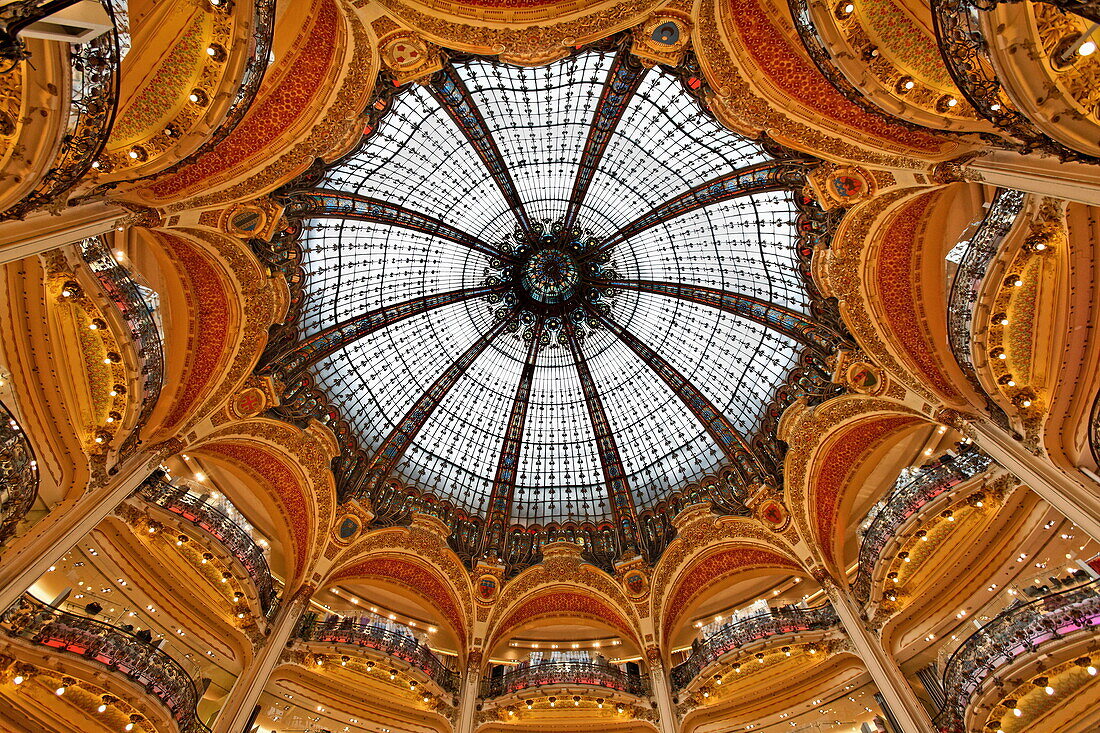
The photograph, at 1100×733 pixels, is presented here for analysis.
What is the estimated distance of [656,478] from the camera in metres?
24.0

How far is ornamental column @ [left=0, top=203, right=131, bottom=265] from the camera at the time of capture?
9211 millimetres

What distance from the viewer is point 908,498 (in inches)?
658

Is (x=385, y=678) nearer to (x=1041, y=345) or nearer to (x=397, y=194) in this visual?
(x=397, y=194)

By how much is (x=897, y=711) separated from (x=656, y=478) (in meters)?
11.0

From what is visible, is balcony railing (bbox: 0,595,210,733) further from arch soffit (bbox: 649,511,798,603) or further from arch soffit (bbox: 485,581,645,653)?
arch soffit (bbox: 649,511,798,603)

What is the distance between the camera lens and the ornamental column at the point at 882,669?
14711 millimetres

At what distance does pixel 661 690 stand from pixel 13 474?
18749mm

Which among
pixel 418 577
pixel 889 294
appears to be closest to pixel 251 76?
pixel 889 294

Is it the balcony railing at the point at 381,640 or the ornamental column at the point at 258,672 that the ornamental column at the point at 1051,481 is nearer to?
the balcony railing at the point at 381,640

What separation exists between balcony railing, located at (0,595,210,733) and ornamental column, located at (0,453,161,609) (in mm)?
748

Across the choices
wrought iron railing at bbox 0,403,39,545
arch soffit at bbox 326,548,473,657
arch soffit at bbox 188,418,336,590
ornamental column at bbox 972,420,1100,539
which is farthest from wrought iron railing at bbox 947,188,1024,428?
wrought iron railing at bbox 0,403,39,545

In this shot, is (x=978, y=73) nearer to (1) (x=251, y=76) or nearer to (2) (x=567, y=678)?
(1) (x=251, y=76)

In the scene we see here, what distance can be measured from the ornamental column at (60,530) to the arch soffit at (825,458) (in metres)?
20.2

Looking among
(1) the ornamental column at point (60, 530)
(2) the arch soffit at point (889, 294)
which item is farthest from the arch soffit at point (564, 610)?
(1) the ornamental column at point (60, 530)
